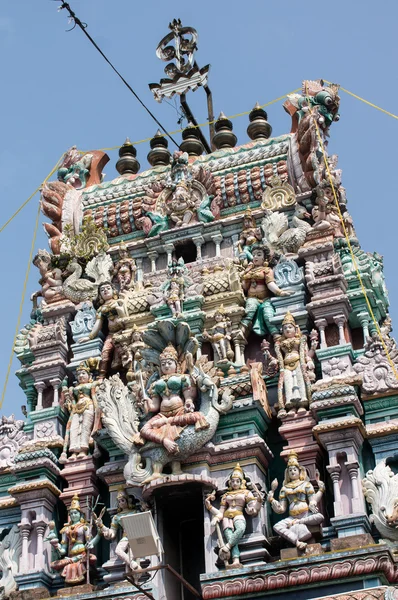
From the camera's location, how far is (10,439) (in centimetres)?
2369

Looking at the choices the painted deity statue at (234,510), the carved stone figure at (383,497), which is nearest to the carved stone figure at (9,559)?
the painted deity statue at (234,510)

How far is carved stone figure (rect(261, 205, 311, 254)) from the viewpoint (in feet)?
78.1

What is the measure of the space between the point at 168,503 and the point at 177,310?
398 centimetres

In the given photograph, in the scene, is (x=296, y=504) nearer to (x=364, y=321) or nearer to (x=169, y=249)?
(x=364, y=321)

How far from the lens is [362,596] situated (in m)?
18.2

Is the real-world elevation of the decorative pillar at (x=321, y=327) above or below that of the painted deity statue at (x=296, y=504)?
above

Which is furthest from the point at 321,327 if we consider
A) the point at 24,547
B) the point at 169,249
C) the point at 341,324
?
the point at 24,547

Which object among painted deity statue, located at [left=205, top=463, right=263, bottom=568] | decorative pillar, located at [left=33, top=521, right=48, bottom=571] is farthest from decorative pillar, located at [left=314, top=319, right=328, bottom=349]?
decorative pillar, located at [left=33, top=521, right=48, bottom=571]

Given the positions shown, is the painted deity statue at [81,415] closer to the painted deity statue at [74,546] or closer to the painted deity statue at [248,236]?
the painted deity statue at [74,546]

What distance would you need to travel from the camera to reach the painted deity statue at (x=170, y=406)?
68.9 ft

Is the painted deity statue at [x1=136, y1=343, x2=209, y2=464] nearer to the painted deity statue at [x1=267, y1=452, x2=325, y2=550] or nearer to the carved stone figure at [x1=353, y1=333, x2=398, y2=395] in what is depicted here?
the painted deity statue at [x1=267, y1=452, x2=325, y2=550]

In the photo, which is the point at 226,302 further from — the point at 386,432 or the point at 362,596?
the point at 362,596

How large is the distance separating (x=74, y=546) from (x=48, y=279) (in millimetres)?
6649

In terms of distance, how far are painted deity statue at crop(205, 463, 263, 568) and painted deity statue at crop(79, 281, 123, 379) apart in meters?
4.38
